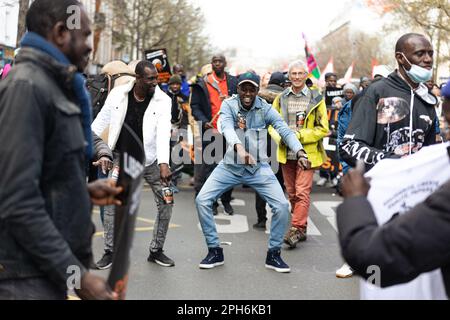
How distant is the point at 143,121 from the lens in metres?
6.34

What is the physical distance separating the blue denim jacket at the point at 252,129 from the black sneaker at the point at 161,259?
1.11 metres

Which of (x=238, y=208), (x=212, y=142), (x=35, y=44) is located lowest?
(x=238, y=208)

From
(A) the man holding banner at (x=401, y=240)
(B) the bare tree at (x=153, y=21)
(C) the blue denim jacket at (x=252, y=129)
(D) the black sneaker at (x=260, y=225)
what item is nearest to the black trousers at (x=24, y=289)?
(A) the man holding banner at (x=401, y=240)

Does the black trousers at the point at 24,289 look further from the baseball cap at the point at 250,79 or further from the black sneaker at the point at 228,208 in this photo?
the black sneaker at the point at 228,208

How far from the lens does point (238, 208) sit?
10234 millimetres

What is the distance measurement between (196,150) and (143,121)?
380 cm

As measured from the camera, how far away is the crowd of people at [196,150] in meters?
2.21

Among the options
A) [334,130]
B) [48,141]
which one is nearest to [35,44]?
[48,141]

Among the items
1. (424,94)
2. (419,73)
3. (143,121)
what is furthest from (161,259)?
(419,73)

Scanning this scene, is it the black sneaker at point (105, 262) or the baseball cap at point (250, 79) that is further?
the baseball cap at point (250, 79)

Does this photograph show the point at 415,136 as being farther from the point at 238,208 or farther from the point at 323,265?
the point at 238,208

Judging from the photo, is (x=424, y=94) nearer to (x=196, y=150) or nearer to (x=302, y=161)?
(x=302, y=161)

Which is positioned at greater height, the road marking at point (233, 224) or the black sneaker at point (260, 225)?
the black sneaker at point (260, 225)
